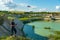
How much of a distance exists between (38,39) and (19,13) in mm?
4753

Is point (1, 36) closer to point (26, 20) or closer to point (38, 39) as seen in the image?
point (38, 39)

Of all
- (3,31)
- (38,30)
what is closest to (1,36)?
(3,31)

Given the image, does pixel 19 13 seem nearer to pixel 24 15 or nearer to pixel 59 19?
pixel 24 15

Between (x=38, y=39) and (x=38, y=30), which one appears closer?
(x=38, y=39)

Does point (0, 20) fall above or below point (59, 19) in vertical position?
above

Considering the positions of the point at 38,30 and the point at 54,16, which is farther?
the point at 54,16

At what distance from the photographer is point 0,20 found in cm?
946

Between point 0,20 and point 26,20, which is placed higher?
point 0,20

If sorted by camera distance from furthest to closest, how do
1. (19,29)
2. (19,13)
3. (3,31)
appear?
(19,13) < (19,29) < (3,31)

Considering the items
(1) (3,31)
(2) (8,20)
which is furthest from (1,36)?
(2) (8,20)

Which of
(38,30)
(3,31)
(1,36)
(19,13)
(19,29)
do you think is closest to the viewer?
(1,36)

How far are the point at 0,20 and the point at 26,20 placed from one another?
4.65 m

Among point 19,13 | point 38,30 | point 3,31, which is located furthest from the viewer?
point 19,13

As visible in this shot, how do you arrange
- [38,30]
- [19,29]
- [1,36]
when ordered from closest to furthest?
[1,36]
[19,29]
[38,30]
